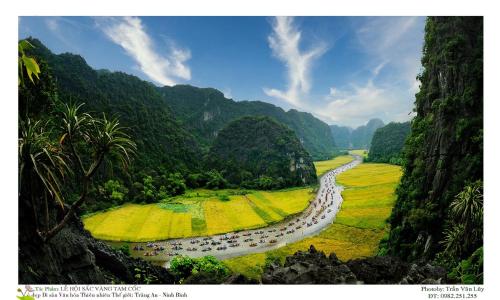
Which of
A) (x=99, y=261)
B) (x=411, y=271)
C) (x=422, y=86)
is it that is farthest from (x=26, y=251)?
(x=422, y=86)

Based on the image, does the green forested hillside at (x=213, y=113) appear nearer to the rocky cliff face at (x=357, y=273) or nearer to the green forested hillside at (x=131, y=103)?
the green forested hillside at (x=131, y=103)

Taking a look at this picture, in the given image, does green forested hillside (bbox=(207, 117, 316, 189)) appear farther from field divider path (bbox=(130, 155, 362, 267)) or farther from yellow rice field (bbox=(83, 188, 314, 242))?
field divider path (bbox=(130, 155, 362, 267))

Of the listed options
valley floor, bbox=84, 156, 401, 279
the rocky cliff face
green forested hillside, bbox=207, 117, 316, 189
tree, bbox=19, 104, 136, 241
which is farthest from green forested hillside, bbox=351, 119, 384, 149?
tree, bbox=19, 104, 136, 241

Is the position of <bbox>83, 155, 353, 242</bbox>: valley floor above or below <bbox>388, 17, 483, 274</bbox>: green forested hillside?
below

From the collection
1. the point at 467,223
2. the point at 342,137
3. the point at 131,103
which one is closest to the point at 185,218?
the point at 467,223

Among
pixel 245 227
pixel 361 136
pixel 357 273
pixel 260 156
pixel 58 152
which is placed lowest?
pixel 245 227

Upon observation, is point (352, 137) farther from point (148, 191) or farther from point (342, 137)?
point (148, 191)

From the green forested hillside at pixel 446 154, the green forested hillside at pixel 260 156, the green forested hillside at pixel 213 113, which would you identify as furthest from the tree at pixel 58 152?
the green forested hillside at pixel 213 113
